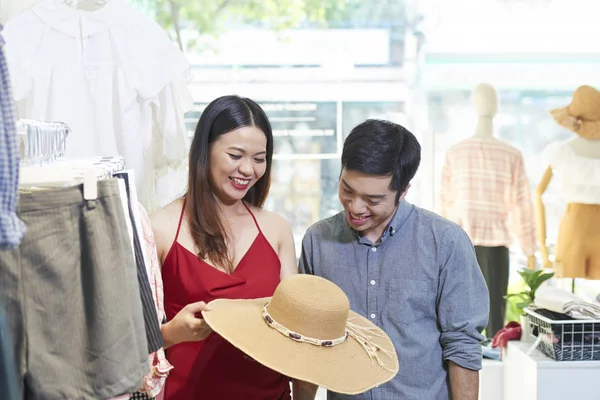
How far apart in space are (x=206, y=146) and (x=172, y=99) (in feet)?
3.43

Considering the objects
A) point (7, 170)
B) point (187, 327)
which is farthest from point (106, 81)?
point (7, 170)

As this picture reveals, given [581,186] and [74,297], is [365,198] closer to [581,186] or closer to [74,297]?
[74,297]

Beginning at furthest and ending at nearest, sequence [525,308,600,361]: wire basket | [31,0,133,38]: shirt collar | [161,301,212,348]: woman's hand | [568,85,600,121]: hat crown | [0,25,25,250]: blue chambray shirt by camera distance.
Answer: [568,85,600,121]: hat crown < [525,308,600,361]: wire basket < [31,0,133,38]: shirt collar < [161,301,212,348]: woman's hand < [0,25,25,250]: blue chambray shirt

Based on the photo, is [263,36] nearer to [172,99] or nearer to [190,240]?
[172,99]

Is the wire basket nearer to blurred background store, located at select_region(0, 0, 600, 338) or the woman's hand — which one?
blurred background store, located at select_region(0, 0, 600, 338)

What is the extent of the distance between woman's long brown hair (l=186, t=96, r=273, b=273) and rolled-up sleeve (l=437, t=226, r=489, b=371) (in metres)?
0.59

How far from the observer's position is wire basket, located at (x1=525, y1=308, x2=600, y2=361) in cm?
309

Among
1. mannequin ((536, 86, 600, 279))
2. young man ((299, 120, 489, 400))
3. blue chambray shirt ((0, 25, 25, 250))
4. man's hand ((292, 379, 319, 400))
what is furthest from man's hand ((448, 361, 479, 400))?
mannequin ((536, 86, 600, 279))

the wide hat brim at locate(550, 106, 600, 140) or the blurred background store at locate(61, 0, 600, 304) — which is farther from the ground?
the blurred background store at locate(61, 0, 600, 304)

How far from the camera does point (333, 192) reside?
5.02 m

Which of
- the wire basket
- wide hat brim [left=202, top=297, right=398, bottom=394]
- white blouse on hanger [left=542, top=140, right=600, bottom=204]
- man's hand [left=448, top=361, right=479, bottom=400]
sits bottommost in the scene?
the wire basket

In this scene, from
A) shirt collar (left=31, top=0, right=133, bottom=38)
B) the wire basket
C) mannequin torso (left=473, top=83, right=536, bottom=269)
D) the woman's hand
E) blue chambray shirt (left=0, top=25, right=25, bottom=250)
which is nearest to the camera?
blue chambray shirt (left=0, top=25, right=25, bottom=250)

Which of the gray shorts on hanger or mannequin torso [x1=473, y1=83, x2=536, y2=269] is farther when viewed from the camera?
mannequin torso [x1=473, y1=83, x2=536, y2=269]

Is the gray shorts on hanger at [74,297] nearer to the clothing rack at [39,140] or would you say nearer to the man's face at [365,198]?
the clothing rack at [39,140]
